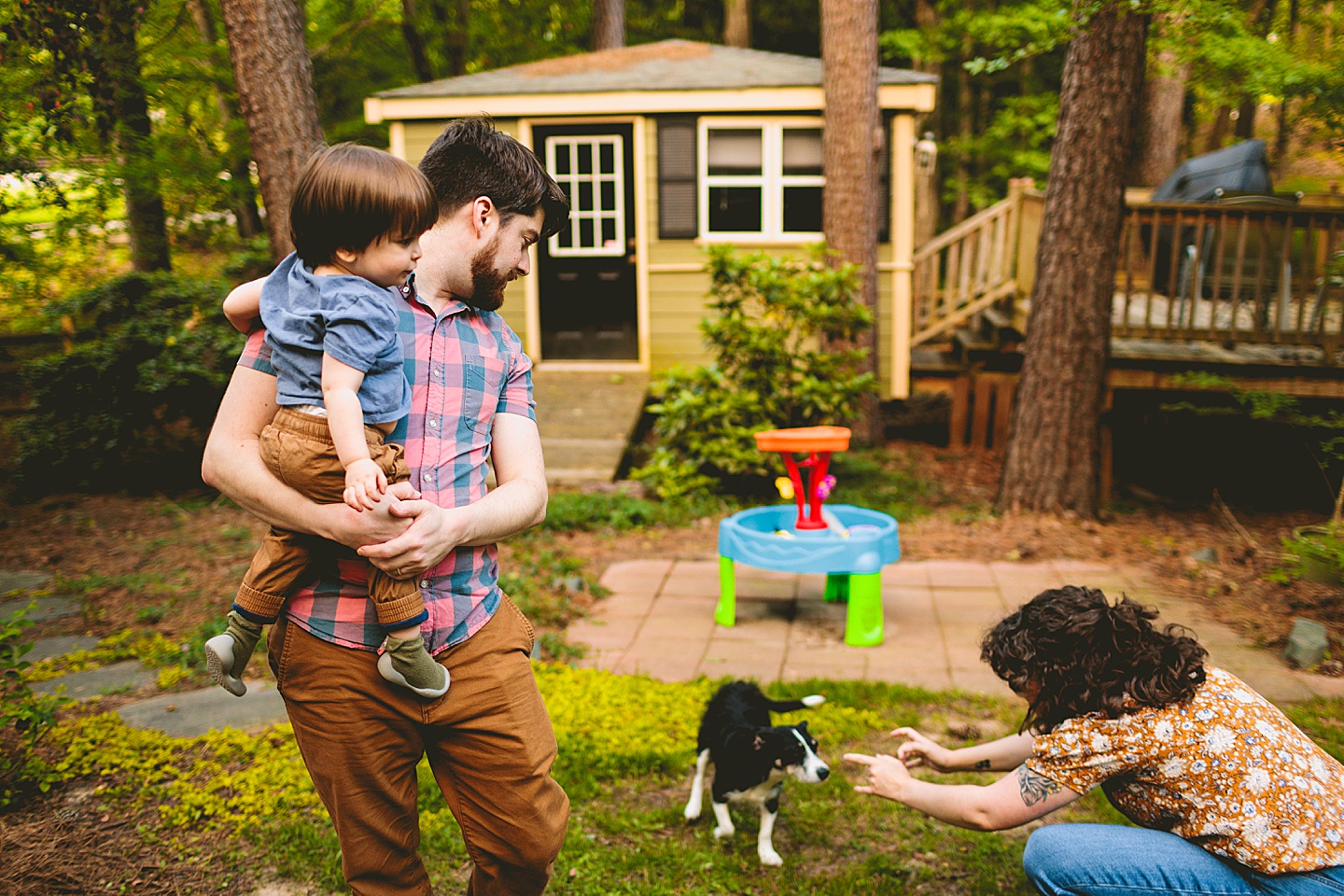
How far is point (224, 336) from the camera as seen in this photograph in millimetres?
7605

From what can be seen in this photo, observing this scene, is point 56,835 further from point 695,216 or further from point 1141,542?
point 695,216

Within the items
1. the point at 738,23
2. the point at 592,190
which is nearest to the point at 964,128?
the point at 738,23

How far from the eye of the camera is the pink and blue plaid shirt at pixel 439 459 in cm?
167

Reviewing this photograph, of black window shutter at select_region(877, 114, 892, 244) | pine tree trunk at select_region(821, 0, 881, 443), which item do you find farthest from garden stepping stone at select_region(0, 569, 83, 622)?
black window shutter at select_region(877, 114, 892, 244)

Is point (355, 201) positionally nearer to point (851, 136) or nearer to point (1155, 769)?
point (1155, 769)

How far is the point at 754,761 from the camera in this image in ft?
9.20

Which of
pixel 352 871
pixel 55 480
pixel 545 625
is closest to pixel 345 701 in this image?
pixel 352 871

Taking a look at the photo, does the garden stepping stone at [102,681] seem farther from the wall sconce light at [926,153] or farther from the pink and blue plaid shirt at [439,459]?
the wall sconce light at [926,153]

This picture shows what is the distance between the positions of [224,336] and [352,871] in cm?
680

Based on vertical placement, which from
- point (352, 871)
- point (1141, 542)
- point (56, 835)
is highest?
point (352, 871)

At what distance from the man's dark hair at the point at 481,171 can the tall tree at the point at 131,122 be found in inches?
144

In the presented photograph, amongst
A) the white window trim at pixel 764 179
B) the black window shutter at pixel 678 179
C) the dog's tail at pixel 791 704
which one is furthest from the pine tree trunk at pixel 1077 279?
the black window shutter at pixel 678 179

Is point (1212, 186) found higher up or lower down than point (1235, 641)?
higher up

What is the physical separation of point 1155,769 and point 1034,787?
244mm
